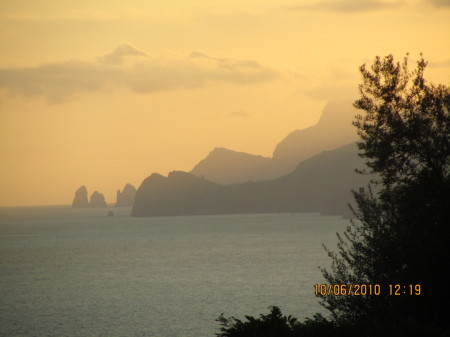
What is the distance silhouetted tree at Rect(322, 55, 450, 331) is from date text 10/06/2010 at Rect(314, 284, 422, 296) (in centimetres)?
13

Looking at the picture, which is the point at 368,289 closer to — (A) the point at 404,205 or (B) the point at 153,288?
(A) the point at 404,205

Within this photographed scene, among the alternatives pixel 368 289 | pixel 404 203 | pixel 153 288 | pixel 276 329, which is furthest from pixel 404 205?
pixel 153 288

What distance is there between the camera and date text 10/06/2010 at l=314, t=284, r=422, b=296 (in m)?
28.8

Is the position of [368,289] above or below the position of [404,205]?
below

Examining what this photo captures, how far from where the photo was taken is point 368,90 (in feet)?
113

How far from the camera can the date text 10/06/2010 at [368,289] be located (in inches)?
1134

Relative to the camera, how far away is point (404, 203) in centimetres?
3086

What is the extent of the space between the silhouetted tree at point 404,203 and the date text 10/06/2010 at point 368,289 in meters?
0.13

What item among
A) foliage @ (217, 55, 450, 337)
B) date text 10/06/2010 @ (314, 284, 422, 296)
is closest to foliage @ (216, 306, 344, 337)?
foliage @ (217, 55, 450, 337)

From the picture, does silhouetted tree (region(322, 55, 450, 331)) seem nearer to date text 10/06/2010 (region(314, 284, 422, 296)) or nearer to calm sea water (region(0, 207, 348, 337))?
date text 10/06/2010 (region(314, 284, 422, 296))

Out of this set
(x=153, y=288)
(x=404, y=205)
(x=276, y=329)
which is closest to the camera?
(x=276, y=329)

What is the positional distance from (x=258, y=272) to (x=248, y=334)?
9964cm

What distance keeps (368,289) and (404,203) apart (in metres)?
4.52

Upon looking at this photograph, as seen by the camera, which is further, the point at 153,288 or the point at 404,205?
the point at 153,288
